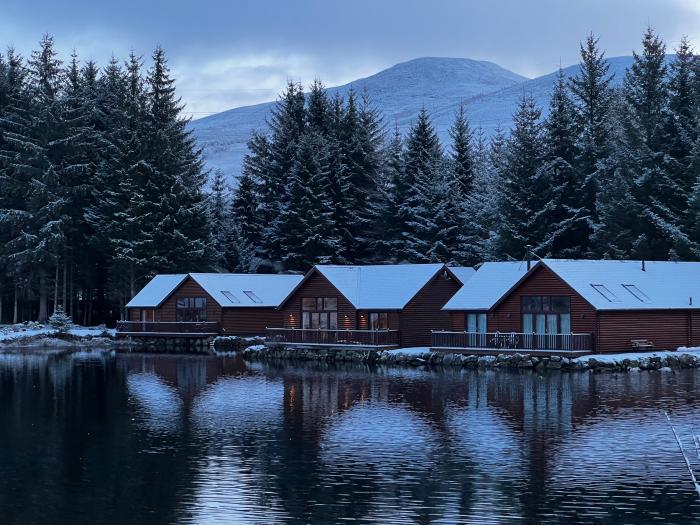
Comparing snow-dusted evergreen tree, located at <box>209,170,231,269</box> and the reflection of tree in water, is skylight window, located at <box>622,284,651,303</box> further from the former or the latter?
snow-dusted evergreen tree, located at <box>209,170,231,269</box>

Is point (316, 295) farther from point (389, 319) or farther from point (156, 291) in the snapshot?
point (156, 291)

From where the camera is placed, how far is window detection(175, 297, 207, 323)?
2884 inches

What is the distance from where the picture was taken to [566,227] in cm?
7250

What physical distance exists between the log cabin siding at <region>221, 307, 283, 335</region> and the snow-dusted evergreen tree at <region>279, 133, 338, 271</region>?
1192cm

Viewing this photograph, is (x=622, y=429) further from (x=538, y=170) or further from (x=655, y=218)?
(x=538, y=170)

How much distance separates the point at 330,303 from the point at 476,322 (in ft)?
35.9

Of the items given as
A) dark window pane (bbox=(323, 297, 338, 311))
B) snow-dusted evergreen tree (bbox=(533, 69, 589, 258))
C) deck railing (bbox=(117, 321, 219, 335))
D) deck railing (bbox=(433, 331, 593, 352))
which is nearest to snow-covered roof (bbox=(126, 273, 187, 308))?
deck railing (bbox=(117, 321, 219, 335))

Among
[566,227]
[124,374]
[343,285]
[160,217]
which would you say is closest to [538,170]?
[566,227]

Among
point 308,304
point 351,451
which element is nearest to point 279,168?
point 308,304

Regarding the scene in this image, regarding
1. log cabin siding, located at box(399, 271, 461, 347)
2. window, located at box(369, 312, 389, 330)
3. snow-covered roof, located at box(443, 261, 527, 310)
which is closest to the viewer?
snow-covered roof, located at box(443, 261, 527, 310)

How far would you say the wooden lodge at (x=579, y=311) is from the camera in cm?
5053

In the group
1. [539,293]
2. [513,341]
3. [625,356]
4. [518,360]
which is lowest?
[518,360]

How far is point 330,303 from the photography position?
6281 cm

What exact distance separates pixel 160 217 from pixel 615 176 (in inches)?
1487
